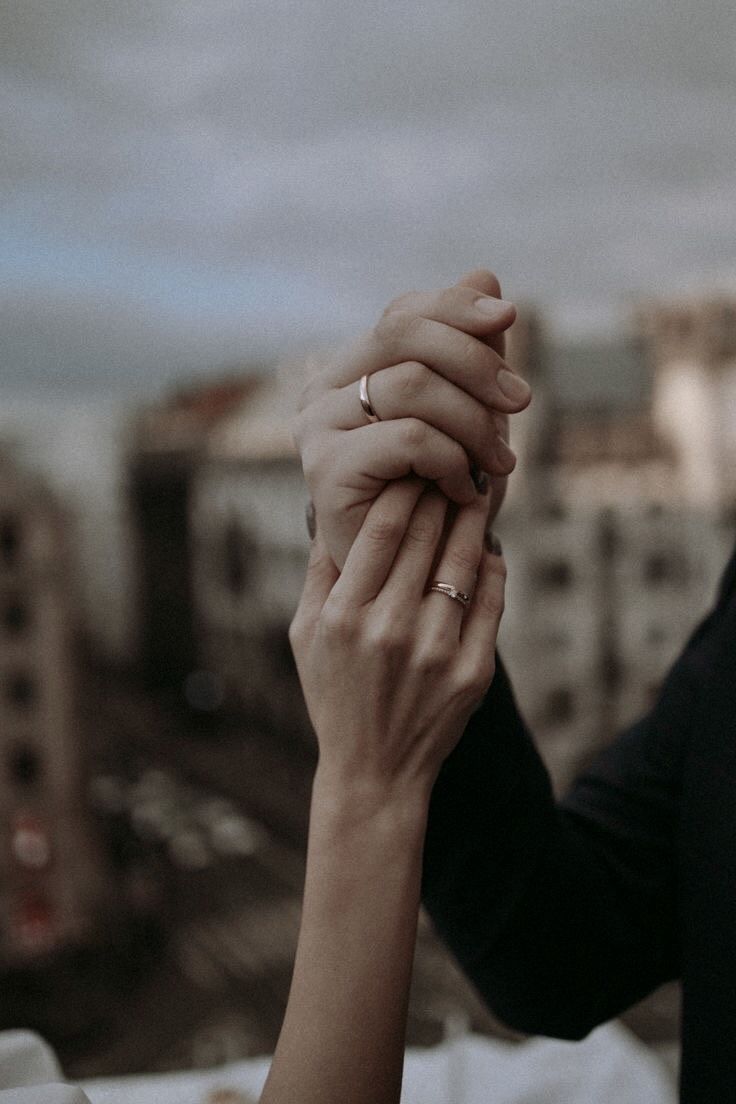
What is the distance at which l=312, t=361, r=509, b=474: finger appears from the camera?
35 cm

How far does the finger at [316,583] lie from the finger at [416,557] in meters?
0.03

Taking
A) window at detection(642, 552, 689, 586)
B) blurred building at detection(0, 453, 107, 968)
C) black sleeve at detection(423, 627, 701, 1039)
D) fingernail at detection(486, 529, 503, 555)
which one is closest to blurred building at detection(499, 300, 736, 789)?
window at detection(642, 552, 689, 586)

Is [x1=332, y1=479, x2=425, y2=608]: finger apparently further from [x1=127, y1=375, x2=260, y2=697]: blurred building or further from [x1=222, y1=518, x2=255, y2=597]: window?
[x1=127, y1=375, x2=260, y2=697]: blurred building

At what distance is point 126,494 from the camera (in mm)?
10859

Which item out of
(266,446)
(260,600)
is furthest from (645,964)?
(260,600)

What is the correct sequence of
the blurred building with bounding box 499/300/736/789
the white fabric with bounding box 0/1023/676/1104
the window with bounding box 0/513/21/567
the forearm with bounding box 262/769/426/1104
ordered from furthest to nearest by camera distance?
the window with bounding box 0/513/21/567 → the blurred building with bounding box 499/300/736/789 → the white fabric with bounding box 0/1023/676/1104 → the forearm with bounding box 262/769/426/1104

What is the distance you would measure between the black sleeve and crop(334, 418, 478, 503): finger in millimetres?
128

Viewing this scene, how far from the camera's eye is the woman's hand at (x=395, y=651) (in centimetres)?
34

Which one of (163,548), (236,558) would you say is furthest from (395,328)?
(163,548)

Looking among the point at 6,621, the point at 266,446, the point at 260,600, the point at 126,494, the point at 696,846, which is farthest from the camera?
the point at 126,494

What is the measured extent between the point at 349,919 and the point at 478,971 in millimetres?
202

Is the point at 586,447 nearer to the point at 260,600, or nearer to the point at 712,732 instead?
the point at 260,600

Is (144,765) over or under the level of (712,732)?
under

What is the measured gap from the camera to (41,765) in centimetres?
788
